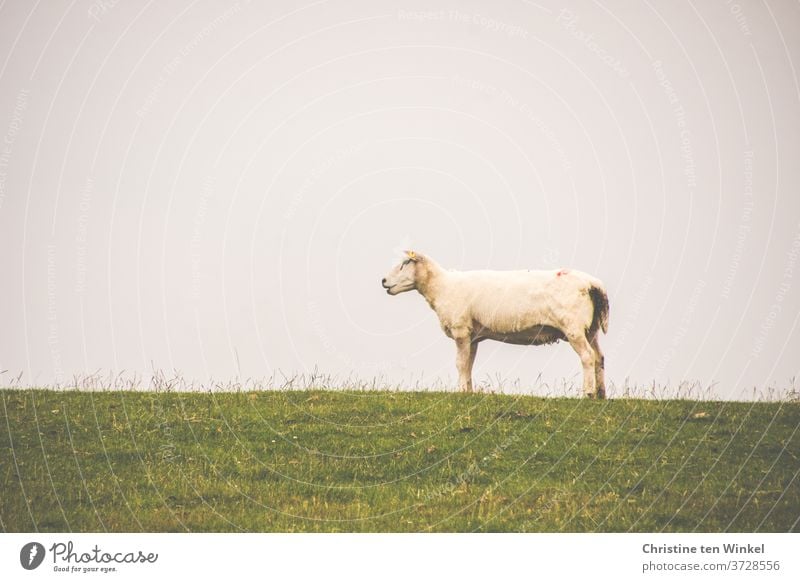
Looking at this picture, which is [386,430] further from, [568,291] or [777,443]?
[777,443]

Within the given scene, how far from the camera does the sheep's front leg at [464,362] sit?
20.6 m

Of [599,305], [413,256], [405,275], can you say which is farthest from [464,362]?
[599,305]

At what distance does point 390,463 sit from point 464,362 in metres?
5.13

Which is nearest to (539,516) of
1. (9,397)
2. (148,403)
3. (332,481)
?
(332,481)

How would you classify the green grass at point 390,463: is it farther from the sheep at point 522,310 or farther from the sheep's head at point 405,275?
the sheep's head at point 405,275

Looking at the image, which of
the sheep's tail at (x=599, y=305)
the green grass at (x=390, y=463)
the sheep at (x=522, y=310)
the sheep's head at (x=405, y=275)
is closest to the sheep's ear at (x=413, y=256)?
the sheep's head at (x=405, y=275)

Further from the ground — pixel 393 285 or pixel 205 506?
pixel 393 285

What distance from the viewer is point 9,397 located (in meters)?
19.1

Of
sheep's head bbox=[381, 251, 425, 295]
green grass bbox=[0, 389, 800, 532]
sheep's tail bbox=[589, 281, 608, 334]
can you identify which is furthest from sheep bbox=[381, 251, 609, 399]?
green grass bbox=[0, 389, 800, 532]

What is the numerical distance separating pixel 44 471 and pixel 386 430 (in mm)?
5344

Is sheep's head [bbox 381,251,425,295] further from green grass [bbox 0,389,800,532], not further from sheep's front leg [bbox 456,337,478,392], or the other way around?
green grass [bbox 0,389,800,532]

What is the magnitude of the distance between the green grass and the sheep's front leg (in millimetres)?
1581

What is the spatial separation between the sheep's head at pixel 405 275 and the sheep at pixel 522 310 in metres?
0.24

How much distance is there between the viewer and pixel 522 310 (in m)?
20.1
